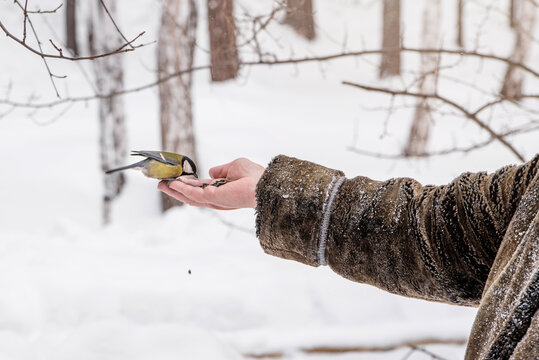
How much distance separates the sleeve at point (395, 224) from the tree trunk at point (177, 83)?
3.46m

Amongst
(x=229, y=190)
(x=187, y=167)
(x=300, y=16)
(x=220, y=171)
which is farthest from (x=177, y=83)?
(x=229, y=190)

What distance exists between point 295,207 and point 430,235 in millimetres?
284

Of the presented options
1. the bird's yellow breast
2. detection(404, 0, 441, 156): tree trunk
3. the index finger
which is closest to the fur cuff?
the index finger

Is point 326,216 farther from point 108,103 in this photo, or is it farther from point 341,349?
point 108,103

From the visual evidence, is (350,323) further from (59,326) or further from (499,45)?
(499,45)

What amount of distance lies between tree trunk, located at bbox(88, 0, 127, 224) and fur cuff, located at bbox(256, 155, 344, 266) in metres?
3.95

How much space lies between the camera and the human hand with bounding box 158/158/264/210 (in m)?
1.22

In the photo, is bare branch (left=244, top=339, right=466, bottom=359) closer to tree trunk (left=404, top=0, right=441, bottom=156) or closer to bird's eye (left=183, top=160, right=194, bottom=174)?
bird's eye (left=183, top=160, right=194, bottom=174)

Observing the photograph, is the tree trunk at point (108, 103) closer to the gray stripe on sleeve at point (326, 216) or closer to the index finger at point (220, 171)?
the index finger at point (220, 171)

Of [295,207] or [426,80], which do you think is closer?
[295,207]

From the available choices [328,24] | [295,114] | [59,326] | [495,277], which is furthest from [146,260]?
[328,24]

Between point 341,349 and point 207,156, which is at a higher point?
point 207,156

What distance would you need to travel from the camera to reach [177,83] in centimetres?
460

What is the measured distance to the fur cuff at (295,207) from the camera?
3.51 ft
